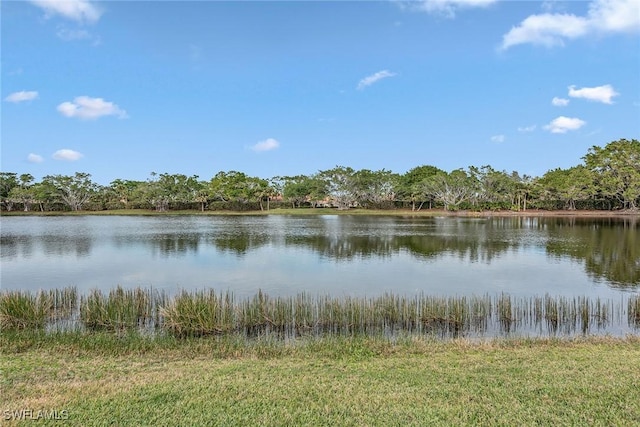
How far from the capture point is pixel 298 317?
9648mm

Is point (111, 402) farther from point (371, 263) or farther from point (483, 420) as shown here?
point (371, 263)

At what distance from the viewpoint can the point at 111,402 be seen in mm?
4641

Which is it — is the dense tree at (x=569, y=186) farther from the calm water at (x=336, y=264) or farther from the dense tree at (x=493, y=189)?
the calm water at (x=336, y=264)

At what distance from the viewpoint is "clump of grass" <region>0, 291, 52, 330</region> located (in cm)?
917

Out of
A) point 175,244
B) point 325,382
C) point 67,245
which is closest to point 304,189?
point 175,244

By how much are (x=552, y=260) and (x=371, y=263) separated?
8601mm

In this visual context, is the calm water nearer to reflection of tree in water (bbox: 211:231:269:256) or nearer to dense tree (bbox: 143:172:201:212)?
reflection of tree in water (bbox: 211:231:269:256)

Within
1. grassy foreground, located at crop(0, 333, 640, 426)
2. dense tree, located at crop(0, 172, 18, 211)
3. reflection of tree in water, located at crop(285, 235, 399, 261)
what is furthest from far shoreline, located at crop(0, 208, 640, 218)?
grassy foreground, located at crop(0, 333, 640, 426)

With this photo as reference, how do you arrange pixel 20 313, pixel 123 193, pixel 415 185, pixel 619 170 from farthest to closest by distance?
1. pixel 123 193
2. pixel 415 185
3. pixel 619 170
4. pixel 20 313

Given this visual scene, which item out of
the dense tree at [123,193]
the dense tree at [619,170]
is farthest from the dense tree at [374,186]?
the dense tree at [123,193]

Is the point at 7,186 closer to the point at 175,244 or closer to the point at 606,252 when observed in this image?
the point at 175,244

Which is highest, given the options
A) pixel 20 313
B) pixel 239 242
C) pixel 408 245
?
pixel 20 313

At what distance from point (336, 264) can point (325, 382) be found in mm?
13560

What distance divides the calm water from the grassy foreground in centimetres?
590
